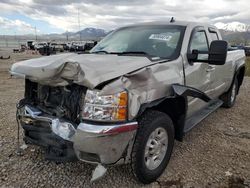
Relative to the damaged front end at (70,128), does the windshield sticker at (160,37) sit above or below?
above

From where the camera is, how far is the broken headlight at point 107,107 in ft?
8.80

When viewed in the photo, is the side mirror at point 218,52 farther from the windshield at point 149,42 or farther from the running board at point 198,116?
the running board at point 198,116

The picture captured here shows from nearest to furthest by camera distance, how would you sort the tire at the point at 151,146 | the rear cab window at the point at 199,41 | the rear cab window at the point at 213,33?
the tire at the point at 151,146
the rear cab window at the point at 199,41
the rear cab window at the point at 213,33

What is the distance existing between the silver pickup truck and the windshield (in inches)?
0.5

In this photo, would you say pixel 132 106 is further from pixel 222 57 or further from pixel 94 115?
pixel 222 57

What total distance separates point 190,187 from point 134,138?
0.94 m

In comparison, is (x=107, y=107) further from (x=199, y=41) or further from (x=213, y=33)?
(x=213, y=33)

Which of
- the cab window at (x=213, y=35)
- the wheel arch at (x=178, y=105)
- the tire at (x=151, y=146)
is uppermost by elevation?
the cab window at (x=213, y=35)

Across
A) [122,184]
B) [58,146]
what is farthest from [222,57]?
[58,146]

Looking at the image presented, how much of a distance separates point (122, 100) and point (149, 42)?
163 centimetres

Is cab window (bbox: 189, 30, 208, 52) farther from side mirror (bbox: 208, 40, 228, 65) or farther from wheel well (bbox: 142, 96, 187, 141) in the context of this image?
wheel well (bbox: 142, 96, 187, 141)

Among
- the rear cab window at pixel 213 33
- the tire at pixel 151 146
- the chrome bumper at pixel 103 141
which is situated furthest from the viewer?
the rear cab window at pixel 213 33

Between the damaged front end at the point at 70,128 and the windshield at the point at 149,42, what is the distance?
118cm

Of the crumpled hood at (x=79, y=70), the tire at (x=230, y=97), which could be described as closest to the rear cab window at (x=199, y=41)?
the crumpled hood at (x=79, y=70)
